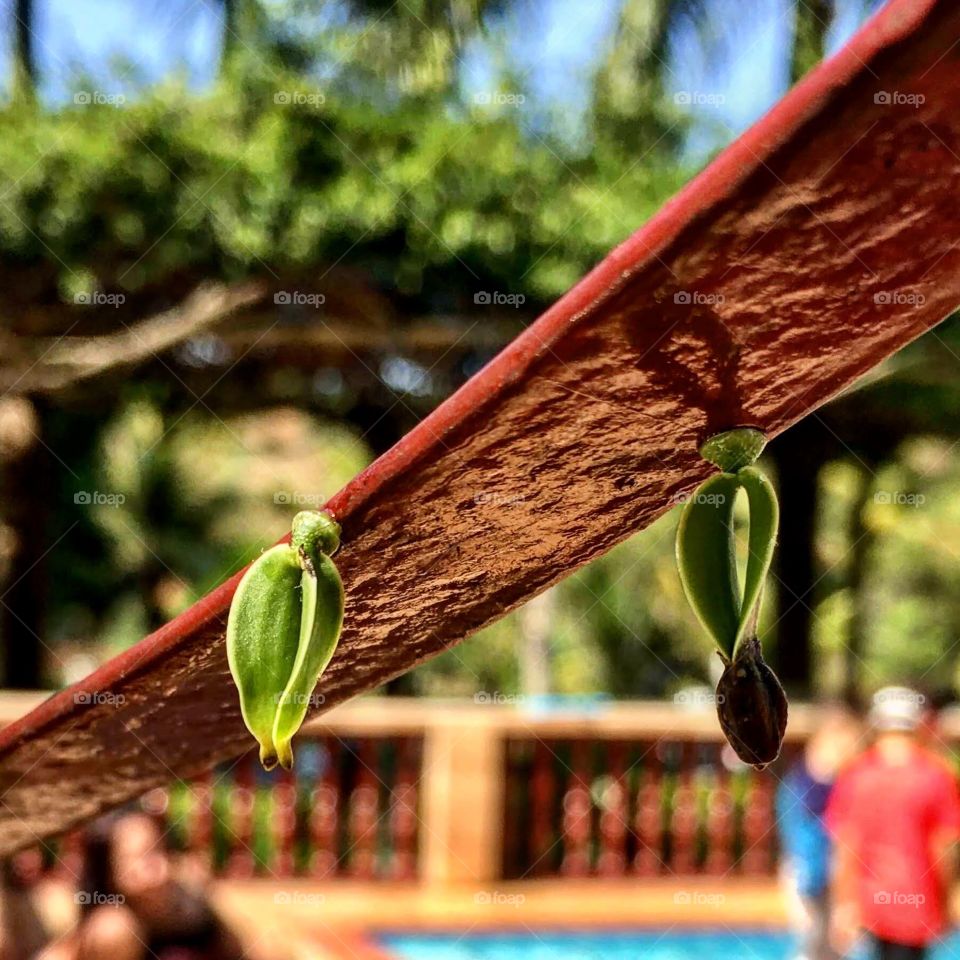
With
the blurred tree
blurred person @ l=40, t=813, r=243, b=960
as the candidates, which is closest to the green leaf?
blurred person @ l=40, t=813, r=243, b=960

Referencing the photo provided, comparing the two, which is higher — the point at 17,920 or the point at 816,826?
the point at 816,826

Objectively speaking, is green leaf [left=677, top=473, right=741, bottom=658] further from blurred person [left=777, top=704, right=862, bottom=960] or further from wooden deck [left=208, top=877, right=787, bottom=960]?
wooden deck [left=208, top=877, right=787, bottom=960]

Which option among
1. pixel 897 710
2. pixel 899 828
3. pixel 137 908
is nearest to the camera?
pixel 137 908

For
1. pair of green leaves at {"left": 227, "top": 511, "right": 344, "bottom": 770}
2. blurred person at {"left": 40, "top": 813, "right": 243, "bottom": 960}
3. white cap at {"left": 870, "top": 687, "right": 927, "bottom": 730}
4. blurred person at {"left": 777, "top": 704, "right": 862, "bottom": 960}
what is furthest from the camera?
blurred person at {"left": 777, "top": 704, "right": 862, "bottom": 960}

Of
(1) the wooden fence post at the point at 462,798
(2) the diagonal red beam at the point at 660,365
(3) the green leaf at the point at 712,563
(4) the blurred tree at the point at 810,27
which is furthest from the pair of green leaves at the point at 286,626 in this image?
(4) the blurred tree at the point at 810,27

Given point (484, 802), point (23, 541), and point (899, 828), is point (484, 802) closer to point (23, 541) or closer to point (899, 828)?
point (899, 828)

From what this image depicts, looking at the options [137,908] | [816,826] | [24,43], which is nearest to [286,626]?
[137,908]

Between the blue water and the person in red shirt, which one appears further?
the blue water
